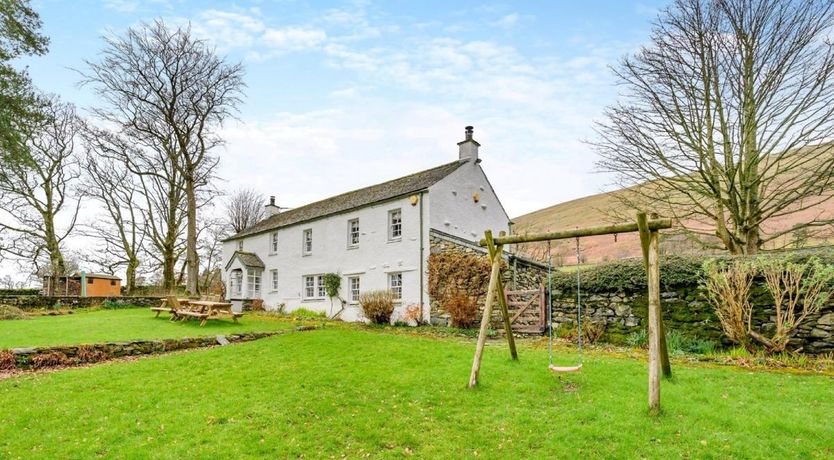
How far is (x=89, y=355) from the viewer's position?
10547mm

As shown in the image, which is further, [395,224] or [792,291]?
[395,224]

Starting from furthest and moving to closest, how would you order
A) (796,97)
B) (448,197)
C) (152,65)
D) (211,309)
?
(152,65) → (448,197) → (211,309) → (796,97)

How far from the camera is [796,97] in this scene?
12422 mm

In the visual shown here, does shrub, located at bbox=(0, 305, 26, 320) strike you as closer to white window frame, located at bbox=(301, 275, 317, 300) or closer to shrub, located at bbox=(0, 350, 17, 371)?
shrub, located at bbox=(0, 350, 17, 371)

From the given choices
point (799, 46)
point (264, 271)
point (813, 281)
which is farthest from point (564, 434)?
point (264, 271)

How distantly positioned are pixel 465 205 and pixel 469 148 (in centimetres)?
281

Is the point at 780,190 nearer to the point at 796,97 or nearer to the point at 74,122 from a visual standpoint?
the point at 796,97

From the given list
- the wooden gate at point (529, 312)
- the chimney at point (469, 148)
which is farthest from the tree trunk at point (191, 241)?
the wooden gate at point (529, 312)

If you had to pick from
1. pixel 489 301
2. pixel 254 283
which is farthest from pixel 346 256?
pixel 489 301

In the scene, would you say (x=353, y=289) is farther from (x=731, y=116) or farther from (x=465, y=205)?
(x=731, y=116)

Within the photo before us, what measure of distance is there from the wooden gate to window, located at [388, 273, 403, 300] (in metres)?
5.73

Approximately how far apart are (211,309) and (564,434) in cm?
1468

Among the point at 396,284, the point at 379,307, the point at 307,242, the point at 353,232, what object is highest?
the point at 353,232

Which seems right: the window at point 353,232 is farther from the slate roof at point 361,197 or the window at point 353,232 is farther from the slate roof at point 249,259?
the slate roof at point 249,259
